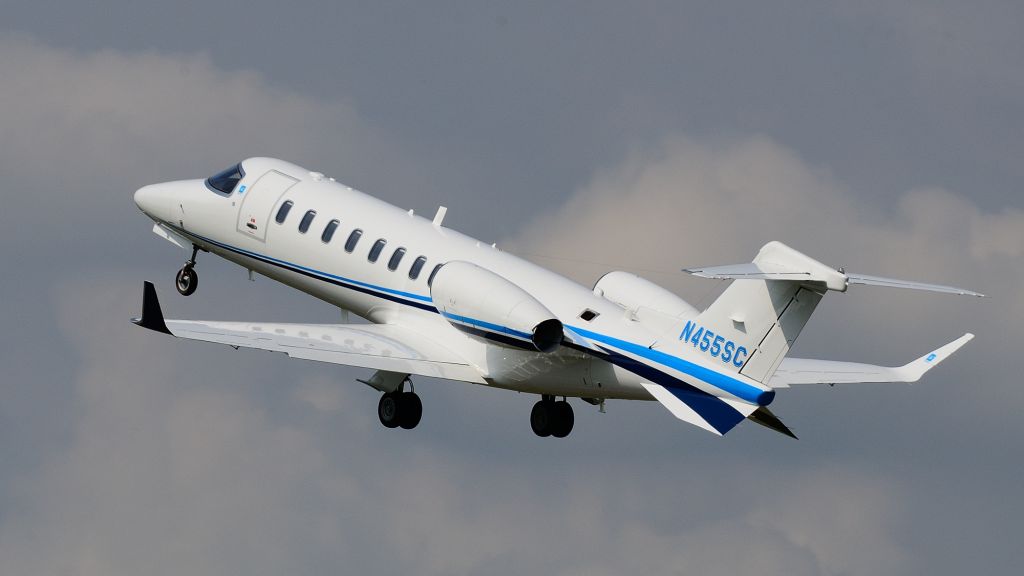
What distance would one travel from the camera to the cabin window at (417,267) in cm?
4184

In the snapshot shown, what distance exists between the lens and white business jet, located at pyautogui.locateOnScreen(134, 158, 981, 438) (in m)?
37.1

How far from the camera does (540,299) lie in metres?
39.9

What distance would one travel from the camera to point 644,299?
40656 mm

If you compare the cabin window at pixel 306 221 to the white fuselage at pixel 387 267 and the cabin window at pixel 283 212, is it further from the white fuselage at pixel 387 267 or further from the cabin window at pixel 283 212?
the cabin window at pixel 283 212

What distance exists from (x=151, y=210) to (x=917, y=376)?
17080 millimetres

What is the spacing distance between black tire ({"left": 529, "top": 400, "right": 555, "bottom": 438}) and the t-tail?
16.9 ft

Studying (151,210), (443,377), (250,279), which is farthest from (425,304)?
(151,210)

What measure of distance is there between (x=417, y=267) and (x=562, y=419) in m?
4.13

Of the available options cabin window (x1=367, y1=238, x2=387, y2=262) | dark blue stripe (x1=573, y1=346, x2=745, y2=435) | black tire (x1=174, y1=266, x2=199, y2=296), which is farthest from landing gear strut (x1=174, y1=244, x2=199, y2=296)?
dark blue stripe (x1=573, y1=346, x2=745, y2=435)

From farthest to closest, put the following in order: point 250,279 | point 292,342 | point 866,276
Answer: point 250,279
point 292,342
point 866,276

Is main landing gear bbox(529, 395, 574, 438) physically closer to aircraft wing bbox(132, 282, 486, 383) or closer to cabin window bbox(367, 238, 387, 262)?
aircraft wing bbox(132, 282, 486, 383)

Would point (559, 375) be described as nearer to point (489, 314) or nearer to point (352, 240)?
point (489, 314)

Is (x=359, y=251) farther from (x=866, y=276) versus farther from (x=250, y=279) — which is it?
(x=866, y=276)

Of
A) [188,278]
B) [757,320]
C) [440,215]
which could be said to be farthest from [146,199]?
[757,320]
